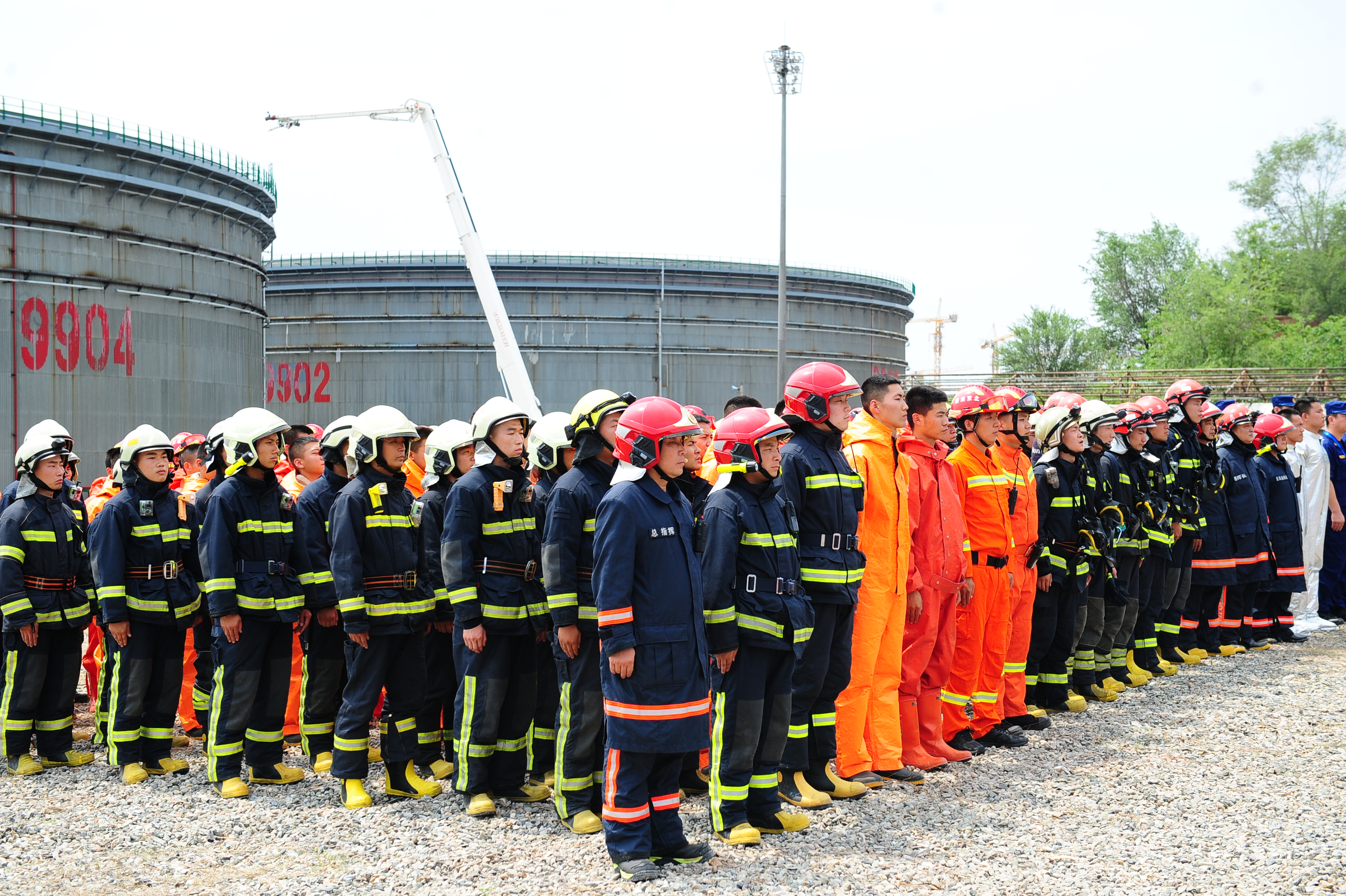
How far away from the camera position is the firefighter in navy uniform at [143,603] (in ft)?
21.6

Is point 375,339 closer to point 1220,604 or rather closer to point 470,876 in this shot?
point 1220,604

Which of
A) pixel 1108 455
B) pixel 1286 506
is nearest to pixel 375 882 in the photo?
pixel 1108 455

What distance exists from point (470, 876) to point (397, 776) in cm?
142

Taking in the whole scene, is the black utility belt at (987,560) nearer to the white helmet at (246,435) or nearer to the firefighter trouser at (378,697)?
the firefighter trouser at (378,697)

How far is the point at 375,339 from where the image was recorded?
34031 millimetres

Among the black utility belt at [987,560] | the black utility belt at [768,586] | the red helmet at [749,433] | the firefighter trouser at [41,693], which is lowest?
the firefighter trouser at [41,693]

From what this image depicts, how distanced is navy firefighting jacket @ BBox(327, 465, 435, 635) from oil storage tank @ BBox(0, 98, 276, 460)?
1644cm

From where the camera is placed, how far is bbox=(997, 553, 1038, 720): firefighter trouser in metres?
7.41

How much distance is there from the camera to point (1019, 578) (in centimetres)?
734

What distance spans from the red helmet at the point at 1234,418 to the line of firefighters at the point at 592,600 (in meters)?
4.00

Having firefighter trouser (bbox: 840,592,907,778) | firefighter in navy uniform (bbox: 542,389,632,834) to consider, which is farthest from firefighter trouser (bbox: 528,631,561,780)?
firefighter trouser (bbox: 840,592,907,778)

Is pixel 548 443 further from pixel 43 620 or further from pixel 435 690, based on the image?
pixel 43 620

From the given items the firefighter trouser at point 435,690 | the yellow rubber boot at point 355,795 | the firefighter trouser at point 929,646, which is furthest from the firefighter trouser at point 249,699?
the firefighter trouser at point 929,646

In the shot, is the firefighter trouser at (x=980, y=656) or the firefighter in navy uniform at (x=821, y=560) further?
the firefighter trouser at (x=980, y=656)
